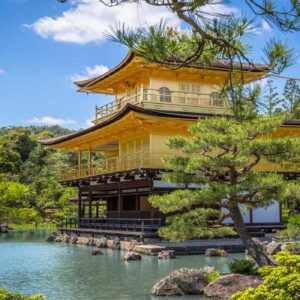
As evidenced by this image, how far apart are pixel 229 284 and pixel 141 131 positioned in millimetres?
13100

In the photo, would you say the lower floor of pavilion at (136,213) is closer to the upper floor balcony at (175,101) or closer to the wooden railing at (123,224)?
the wooden railing at (123,224)

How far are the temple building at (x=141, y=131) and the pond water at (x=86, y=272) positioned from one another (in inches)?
123

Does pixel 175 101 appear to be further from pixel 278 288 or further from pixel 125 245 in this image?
pixel 278 288

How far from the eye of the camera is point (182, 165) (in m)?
10.7

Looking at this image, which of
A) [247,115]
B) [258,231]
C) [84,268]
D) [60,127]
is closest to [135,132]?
[258,231]

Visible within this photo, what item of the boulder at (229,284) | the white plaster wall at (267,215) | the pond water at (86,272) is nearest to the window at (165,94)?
the white plaster wall at (267,215)

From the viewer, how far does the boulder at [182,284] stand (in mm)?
9453

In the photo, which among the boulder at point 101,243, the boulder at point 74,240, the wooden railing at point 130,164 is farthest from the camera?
the boulder at point 74,240

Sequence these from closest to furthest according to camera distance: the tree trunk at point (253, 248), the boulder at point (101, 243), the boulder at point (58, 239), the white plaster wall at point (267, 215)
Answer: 1. the tree trunk at point (253, 248)
2. the boulder at point (101, 243)
3. the white plaster wall at point (267, 215)
4. the boulder at point (58, 239)

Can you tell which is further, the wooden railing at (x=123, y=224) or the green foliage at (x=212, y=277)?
the wooden railing at (x=123, y=224)

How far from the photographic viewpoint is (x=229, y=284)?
912 cm

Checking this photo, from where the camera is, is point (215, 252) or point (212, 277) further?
point (215, 252)

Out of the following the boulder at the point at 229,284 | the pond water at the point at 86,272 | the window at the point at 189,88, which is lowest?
the pond water at the point at 86,272

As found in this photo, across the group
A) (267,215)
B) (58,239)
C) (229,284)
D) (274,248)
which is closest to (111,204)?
(58,239)
